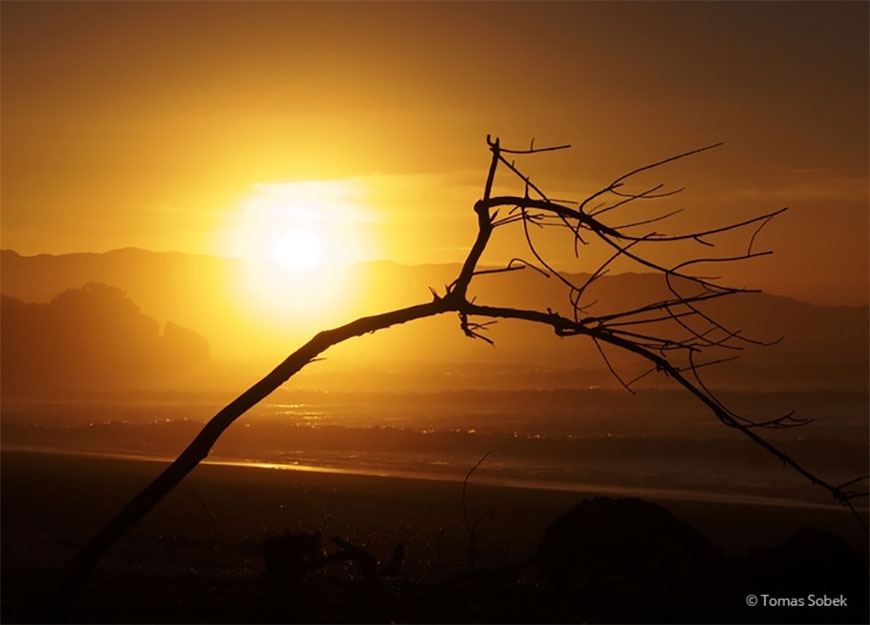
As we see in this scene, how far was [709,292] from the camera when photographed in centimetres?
516

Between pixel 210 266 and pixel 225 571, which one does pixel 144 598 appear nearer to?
pixel 225 571

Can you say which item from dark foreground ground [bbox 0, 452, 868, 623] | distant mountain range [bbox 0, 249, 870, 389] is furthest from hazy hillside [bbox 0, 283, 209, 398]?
dark foreground ground [bbox 0, 452, 868, 623]

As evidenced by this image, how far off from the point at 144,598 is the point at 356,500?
8.90m

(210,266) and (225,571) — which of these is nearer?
(225,571)

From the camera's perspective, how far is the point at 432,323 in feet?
323

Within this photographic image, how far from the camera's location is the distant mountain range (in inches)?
1854

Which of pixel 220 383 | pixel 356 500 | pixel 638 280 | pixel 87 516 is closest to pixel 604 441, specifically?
pixel 356 500

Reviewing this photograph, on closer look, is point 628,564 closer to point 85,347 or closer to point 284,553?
point 284,553

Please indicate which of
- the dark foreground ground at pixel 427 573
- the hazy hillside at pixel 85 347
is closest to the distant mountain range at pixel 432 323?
the hazy hillside at pixel 85 347

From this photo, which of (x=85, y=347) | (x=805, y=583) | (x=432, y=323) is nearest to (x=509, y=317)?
(x=805, y=583)

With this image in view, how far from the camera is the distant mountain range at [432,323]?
47094mm

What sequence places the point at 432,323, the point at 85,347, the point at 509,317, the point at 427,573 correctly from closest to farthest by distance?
1. the point at 509,317
2. the point at 427,573
3. the point at 85,347
4. the point at 432,323

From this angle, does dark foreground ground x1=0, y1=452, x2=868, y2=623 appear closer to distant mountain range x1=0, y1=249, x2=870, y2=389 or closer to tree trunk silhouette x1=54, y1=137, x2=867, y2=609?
tree trunk silhouette x1=54, y1=137, x2=867, y2=609

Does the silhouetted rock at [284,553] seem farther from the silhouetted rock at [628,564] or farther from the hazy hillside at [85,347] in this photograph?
the hazy hillside at [85,347]
